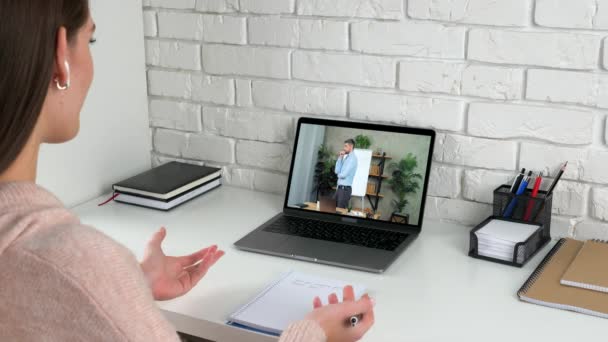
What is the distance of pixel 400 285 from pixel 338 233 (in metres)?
0.25

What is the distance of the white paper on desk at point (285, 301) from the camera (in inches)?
43.4

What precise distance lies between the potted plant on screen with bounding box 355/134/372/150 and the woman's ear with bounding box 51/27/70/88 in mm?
808

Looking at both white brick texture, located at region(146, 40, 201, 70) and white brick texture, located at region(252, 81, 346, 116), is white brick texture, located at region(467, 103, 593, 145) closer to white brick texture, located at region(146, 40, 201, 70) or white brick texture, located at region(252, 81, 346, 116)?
white brick texture, located at region(252, 81, 346, 116)

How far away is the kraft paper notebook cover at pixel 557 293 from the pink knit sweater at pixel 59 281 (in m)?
0.66

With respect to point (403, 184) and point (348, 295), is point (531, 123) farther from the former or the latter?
point (348, 295)

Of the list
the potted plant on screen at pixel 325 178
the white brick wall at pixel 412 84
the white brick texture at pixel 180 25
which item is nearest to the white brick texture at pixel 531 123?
the white brick wall at pixel 412 84

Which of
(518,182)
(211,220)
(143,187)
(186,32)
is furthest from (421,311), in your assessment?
(186,32)

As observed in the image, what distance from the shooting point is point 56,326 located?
2.58ft

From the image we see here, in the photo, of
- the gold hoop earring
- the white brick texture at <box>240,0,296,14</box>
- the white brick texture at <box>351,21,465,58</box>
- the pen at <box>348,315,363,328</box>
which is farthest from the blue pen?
the gold hoop earring

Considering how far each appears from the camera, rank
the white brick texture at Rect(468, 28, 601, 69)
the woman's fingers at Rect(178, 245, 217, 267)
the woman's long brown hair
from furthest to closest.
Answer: the white brick texture at Rect(468, 28, 601, 69)
the woman's fingers at Rect(178, 245, 217, 267)
the woman's long brown hair

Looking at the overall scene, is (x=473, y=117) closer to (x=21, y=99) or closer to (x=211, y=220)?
(x=211, y=220)

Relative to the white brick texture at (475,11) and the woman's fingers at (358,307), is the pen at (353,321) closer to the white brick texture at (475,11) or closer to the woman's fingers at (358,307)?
the woman's fingers at (358,307)

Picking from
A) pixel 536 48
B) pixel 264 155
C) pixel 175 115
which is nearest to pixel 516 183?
pixel 536 48

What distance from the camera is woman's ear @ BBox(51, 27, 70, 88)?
82 cm
